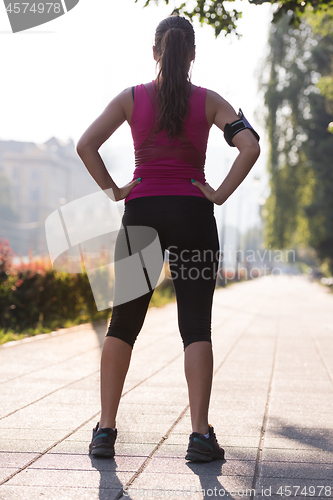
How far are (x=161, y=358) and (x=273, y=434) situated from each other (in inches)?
133

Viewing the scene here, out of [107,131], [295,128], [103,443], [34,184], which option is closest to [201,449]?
[103,443]

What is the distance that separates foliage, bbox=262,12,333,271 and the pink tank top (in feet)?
65.2

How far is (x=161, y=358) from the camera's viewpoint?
22.6 ft

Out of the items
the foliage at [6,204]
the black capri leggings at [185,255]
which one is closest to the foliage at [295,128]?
the black capri leggings at [185,255]

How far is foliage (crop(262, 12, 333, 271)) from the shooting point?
22469mm

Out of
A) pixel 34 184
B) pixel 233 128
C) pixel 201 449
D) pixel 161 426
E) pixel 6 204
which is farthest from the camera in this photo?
pixel 34 184

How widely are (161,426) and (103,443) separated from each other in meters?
0.82

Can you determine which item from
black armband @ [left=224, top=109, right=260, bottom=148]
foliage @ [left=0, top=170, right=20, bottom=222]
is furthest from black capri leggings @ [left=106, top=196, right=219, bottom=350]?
foliage @ [left=0, top=170, right=20, bottom=222]

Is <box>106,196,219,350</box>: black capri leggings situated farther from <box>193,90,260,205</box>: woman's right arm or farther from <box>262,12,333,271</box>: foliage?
<box>262,12,333,271</box>: foliage

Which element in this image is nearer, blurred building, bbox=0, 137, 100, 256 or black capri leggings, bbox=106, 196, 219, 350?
black capri leggings, bbox=106, 196, 219, 350

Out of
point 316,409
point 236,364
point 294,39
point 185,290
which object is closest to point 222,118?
point 185,290

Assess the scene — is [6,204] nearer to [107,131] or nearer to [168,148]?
[107,131]

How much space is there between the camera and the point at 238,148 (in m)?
2.99

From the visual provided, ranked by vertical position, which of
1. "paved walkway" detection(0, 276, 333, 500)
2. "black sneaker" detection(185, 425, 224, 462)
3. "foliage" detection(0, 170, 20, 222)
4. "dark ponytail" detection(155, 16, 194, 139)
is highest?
"dark ponytail" detection(155, 16, 194, 139)
